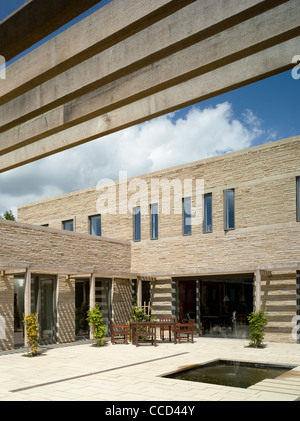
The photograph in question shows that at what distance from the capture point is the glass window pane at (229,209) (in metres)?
17.4

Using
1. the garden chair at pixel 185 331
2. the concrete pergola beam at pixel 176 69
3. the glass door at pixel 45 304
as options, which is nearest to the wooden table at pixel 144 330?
the garden chair at pixel 185 331

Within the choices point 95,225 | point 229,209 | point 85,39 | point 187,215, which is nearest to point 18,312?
point 187,215

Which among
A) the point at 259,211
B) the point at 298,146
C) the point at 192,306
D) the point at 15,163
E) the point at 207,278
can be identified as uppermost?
the point at 298,146

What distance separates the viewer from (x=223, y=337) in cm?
1731

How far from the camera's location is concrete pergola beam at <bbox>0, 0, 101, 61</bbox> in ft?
4.84

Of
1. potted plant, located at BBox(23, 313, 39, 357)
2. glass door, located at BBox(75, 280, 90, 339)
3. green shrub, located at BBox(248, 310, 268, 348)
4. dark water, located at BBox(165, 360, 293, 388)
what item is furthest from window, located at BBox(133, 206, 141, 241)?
dark water, located at BBox(165, 360, 293, 388)

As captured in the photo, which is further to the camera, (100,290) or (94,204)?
(94,204)

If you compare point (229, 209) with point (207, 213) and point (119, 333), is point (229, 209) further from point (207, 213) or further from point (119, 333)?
point (119, 333)

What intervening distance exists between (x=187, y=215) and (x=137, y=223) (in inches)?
104
